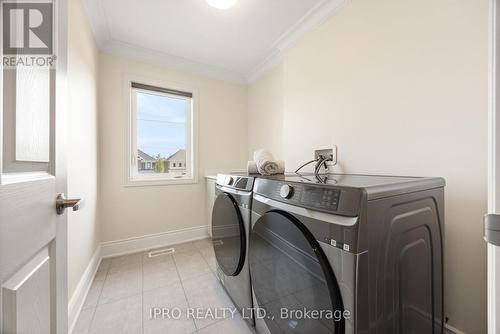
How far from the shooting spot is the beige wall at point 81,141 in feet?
4.25

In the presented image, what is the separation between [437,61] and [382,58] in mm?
308

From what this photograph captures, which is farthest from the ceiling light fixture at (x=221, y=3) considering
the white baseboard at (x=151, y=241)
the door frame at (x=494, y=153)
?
the white baseboard at (x=151, y=241)

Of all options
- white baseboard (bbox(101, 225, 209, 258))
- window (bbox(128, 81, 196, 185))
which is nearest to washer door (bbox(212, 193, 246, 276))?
white baseboard (bbox(101, 225, 209, 258))

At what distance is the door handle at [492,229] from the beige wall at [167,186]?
2596 millimetres

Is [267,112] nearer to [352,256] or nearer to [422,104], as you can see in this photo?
[422,104]

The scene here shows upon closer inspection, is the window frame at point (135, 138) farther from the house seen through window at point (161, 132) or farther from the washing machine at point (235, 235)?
the washing machine at point (235, 235)

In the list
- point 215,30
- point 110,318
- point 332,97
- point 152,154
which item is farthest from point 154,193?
point 332,97

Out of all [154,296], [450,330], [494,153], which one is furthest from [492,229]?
[154,296]

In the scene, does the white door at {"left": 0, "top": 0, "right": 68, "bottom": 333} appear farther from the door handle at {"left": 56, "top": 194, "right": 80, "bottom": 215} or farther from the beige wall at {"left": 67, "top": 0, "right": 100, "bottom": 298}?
the beige wall at {"left": 67, "top": 0, "right": 100, "bottom": 298}

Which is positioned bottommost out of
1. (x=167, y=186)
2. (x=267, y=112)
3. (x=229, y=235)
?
(x=229, y=235)

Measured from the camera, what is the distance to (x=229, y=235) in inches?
51.4

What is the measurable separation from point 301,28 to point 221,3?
2.58ft

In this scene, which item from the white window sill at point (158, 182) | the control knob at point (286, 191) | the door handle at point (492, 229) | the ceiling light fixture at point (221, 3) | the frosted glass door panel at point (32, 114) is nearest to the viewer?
the door handle at point (492, 229)

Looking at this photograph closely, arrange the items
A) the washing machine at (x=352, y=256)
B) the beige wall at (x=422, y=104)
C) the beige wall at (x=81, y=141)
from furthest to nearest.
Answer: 1. the beige wall at (x=81, y=141)
2. the beige wall at (x=422, y=104)
3. the washing machine at (x=352, y=256)
